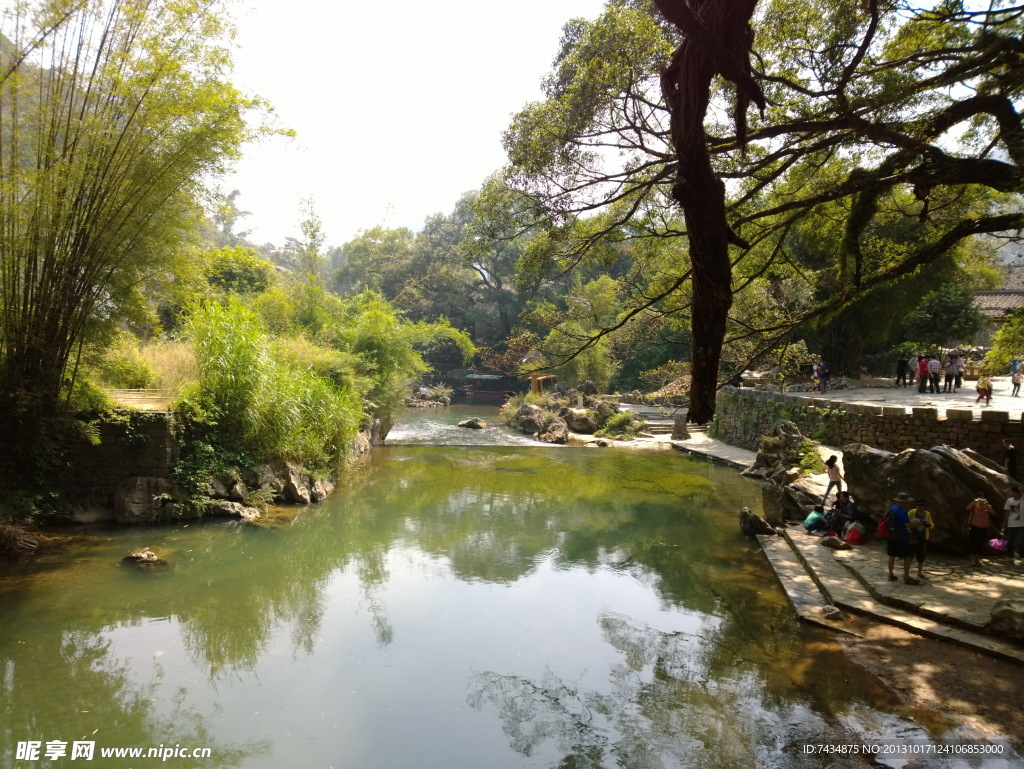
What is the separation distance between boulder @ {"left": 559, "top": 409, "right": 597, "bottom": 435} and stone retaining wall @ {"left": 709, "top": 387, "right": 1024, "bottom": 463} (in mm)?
3838

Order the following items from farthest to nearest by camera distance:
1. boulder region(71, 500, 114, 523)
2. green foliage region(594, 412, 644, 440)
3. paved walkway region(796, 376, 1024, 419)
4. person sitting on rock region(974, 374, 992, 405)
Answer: green foliage region(594, 412, 644, 440) → paved walkway region(796, 376, 1024, 419) → person sitting on rock region(974, 374, 992, 405) → boulder region(71, 500, 114, 523)

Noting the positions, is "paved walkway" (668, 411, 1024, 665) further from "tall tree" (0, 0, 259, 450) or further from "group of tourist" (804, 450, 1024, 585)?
"tall tree" (0, 0, 259, 450)

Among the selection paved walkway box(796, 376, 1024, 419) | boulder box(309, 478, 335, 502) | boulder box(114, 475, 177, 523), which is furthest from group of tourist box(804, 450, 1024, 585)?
boulder box(114, 475, 177, 523)

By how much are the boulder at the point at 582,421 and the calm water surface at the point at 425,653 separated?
1113 cm

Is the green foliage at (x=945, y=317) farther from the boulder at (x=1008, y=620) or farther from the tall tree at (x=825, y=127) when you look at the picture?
the boulder at (x=1008, y=620)

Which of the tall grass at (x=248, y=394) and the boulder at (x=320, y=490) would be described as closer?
the tall grass at (x=248, y=394)

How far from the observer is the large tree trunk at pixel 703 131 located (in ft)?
9.80

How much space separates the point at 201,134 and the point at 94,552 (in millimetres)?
5159

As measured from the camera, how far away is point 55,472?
826 centimetres

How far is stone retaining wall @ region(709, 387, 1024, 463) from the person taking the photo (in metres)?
9.47

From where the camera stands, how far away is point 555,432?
64.5 feet

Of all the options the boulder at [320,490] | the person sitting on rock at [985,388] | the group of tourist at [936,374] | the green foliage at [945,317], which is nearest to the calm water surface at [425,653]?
the boulder at [320,490]

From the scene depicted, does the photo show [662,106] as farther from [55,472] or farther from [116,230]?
[55,472]

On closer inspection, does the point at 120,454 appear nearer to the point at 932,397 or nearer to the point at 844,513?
the point at 844,513
